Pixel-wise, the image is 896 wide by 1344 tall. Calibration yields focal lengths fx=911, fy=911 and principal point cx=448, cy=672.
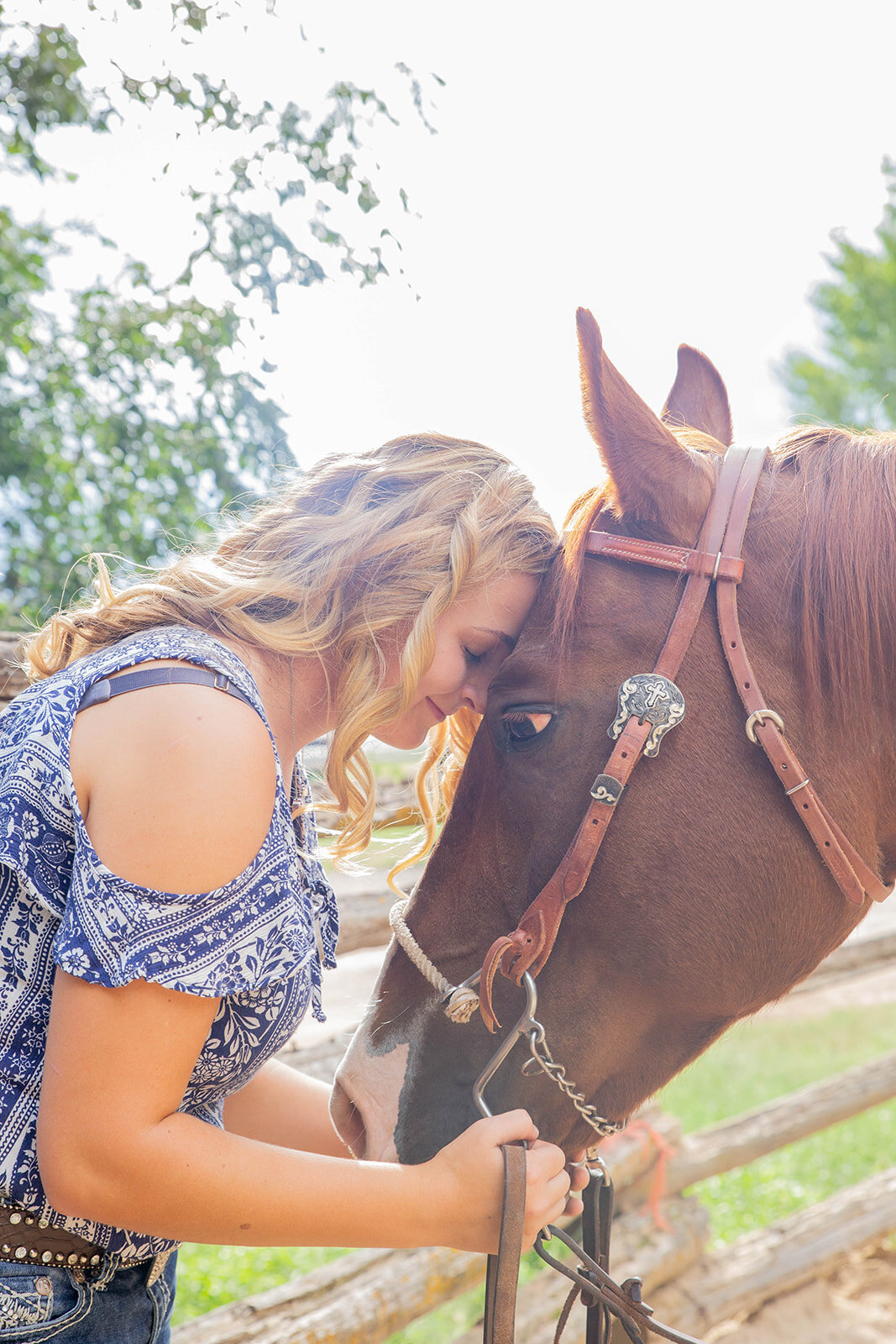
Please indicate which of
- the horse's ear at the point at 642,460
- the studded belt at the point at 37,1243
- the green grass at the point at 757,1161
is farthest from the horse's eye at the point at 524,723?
the studded belt at the point at 37,1243

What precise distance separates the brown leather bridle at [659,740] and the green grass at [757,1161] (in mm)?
588

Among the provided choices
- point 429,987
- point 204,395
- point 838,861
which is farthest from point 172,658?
point 204,395

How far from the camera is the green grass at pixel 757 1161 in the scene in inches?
133

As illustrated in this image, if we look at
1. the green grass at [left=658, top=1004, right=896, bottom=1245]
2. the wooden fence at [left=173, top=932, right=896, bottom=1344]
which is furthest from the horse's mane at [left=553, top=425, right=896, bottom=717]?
the green grass at [left=658, top=1004, right=896, bottom=1245]

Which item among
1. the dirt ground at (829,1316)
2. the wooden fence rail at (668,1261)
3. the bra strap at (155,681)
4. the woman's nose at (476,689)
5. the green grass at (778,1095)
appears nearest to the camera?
the bra strap at (155,681)

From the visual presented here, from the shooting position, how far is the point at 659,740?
1.33m

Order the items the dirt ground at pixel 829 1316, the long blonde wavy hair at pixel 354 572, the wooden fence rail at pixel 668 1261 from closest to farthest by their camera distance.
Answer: the long blonde wavy hair at pixel 354 572, the wooden fence rail at pixel 668 1261, the dirt ground at pixel 829 1316

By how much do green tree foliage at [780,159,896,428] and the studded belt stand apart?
665 inches

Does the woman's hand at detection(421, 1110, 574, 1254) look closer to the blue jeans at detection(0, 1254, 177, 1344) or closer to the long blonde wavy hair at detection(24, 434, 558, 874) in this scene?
the blue jeans at detection(0, 1254, 177, 1344)

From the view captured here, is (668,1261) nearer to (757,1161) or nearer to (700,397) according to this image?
(757,1161)

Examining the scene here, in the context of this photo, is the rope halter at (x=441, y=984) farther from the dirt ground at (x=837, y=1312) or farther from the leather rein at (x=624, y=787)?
the dirt ground at (x=837, y=1312)

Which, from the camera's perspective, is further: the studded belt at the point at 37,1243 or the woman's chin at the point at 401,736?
the woman's chin at the point at 401,736

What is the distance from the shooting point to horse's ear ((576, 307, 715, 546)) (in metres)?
1.36

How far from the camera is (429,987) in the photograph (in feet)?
4.75
